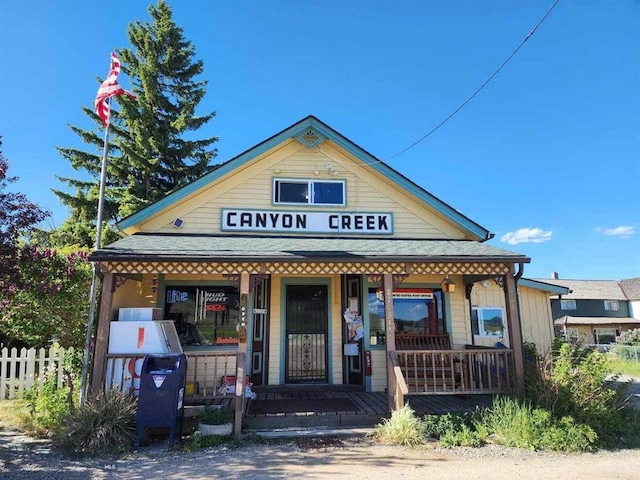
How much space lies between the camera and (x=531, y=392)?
7102 millimetres

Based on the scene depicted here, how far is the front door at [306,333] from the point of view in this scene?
9484 millimetres

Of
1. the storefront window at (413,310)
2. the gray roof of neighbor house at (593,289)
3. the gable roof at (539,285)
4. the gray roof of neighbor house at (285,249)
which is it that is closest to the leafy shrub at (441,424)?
the gray roof of neighbor house at (285,249)

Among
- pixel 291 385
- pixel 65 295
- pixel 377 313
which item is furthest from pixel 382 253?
pixel 65 295

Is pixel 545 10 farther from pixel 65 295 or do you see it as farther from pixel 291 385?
pixel 65 295

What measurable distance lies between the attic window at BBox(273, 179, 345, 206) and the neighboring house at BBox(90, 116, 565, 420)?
3 cm

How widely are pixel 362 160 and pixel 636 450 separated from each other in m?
7.79

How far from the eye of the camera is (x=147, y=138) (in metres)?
18.5

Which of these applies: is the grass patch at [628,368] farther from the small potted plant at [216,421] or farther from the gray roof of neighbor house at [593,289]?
the gray roof of neighbor house at [593,289]

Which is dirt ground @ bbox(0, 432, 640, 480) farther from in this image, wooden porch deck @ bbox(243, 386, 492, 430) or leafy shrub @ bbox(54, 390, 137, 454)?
wooden porch deck @ bbox(243, 386, 492, 430)

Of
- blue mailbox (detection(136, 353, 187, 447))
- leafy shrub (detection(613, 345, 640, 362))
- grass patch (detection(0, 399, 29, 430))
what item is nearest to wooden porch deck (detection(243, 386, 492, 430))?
blue mailbox (detection(136, 353, 187, 447))

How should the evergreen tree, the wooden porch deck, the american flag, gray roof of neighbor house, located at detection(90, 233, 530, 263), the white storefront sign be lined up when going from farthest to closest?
1. the evergreen tree
2. the white storefront sign
3. the american flag
4. gray roof of neighbor house, located at detection(90, 233, 530, 263)
5. the wooden porch deck

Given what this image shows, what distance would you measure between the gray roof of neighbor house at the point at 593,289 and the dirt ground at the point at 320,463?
3695cm

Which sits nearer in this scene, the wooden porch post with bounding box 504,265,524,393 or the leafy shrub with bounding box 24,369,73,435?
the leafy shrub with bounding box 24,369,73,435

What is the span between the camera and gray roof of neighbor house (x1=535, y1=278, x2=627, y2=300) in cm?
3784
